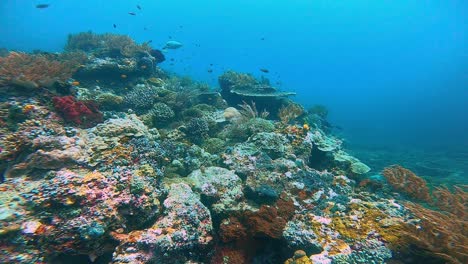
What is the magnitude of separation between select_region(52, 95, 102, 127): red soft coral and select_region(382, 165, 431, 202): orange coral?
8.91 meters

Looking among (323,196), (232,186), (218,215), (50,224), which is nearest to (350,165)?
(323,196)

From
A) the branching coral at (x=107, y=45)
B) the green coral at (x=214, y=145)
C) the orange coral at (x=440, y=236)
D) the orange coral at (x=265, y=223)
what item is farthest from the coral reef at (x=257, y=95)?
the orange coral at (x=440, y=236)

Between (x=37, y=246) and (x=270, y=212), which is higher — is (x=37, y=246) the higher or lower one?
the lower one

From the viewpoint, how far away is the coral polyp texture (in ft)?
13.4

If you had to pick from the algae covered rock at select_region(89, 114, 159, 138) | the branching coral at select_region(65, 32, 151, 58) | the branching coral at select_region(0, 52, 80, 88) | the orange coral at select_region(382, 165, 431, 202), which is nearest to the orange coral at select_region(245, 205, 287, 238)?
the algae covered rock at select_region(89, 114, 159, 138)

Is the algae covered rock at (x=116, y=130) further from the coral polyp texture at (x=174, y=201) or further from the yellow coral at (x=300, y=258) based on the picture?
the yellow coral at (x=300, y=258)

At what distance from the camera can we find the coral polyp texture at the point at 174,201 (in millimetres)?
4082

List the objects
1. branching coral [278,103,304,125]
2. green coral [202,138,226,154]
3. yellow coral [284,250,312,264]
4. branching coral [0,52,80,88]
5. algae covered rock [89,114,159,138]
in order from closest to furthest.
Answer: yellow coral [284,250,312,264] → algae covered rock [89,114,159,138] → branching coral [0,52,80,88] → green coral [202,138,226,154] → branching coral [278,103,304,125]

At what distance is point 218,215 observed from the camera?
5.43m

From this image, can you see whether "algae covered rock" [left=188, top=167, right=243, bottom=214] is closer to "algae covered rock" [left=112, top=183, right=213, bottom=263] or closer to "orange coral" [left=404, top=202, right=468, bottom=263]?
"algae covered rock" [left=112, top=183, right=213, bottom=263]

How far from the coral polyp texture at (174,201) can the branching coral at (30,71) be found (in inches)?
1.4

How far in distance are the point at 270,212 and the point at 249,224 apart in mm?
502

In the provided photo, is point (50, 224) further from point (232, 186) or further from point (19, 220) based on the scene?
point (232, 186)

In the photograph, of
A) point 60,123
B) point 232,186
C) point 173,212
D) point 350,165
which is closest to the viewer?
point 173,212
